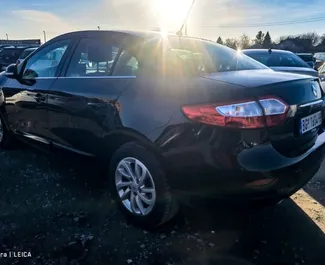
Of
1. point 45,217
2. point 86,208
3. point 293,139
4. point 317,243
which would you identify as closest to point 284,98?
point 293,139

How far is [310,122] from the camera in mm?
2465

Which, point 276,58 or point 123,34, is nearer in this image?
point 123,34

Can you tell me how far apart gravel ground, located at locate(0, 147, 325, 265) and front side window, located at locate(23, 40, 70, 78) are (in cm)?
107

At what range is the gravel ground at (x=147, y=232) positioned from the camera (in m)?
2.36

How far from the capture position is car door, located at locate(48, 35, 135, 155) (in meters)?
2.72

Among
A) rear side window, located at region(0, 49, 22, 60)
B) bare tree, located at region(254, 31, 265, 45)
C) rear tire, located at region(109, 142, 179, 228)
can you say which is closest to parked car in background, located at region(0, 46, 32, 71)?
rear side window, located at region(0, 49, 22, 60)

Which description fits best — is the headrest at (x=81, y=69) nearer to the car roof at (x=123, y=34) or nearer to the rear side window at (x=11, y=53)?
the car roof at (x=123, y=34)

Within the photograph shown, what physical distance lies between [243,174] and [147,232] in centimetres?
99

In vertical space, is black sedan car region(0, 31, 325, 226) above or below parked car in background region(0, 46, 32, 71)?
below

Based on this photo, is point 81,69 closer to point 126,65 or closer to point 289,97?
point 126,65

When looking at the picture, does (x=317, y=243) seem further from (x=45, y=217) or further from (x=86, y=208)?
(x=45, y=217)

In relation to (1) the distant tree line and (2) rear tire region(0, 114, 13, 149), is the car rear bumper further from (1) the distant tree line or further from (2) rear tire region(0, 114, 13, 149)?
(1) the distant tree line

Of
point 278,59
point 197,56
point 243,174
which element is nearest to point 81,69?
point 197,56

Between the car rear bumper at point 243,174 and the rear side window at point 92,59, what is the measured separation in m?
1.15
